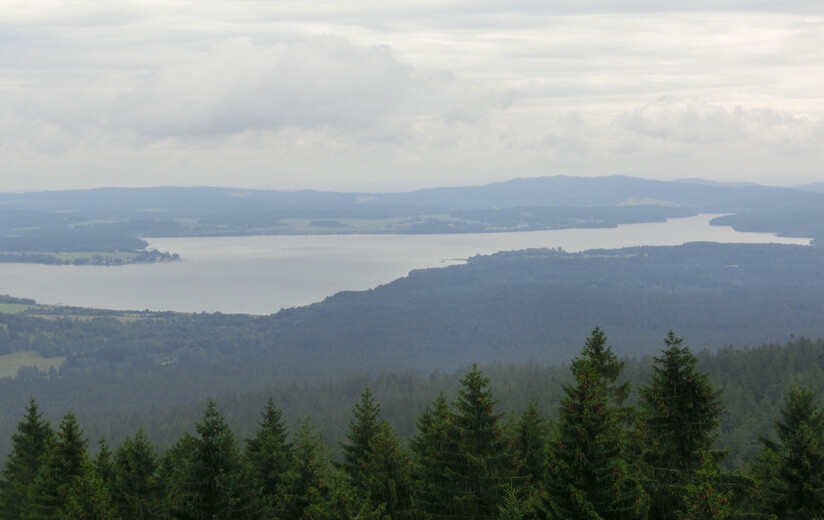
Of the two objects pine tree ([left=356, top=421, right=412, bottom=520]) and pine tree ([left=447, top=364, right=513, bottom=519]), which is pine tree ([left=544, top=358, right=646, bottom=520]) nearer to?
pine tree ([left=447, top=364, right=513, bottom=519])

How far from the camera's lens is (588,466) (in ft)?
49.4

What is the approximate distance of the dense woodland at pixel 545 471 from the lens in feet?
49.6

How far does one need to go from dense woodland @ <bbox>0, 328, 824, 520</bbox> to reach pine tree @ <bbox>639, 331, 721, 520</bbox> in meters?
0.03

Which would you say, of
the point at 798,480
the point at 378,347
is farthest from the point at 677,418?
the point at 378,347

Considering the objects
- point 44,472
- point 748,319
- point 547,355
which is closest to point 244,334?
point 547,355

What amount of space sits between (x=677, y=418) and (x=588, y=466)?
5485 mm

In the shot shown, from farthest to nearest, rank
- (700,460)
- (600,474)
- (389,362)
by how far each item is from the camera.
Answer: (389,362) → (700,460) → (600,474)

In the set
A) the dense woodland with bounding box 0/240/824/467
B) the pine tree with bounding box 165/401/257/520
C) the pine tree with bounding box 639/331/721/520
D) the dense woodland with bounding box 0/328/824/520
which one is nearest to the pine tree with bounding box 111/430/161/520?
the dense woodland with bounding box 0/328/824/520

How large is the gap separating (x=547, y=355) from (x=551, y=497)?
125 metres

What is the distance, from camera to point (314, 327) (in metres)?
157

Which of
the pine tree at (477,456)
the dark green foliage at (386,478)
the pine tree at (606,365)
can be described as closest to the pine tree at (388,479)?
the dark green foliage at (386,478)

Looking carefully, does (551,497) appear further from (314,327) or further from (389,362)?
(314,327)

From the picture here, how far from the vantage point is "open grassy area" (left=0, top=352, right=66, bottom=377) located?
132 meters

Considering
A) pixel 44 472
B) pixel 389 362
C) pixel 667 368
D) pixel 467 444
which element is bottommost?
pixel 389 362
